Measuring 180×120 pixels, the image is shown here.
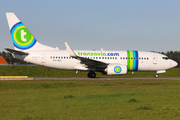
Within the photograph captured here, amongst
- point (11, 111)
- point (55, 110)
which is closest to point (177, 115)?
point (55, 110)

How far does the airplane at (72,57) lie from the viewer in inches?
1260

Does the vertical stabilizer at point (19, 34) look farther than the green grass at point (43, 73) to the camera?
No

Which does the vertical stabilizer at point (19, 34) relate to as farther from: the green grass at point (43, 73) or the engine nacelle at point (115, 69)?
the green grass at point (43, 73)

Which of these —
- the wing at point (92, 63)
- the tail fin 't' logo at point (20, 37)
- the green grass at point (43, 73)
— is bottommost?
the green grass at point (43, 73)

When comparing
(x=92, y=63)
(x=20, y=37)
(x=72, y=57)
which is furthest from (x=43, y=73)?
(x=92, y=63)

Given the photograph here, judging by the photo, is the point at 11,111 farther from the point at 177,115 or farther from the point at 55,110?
the point at 177,115

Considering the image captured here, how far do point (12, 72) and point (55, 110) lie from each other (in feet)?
132

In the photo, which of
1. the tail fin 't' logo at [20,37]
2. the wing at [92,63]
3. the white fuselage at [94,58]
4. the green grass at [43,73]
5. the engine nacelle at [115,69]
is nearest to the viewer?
the wing at [92,63]

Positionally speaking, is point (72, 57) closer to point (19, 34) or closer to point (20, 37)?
point (20, 37)

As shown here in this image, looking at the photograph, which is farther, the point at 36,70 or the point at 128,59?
the point at 36,70

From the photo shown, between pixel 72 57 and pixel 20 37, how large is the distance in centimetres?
768

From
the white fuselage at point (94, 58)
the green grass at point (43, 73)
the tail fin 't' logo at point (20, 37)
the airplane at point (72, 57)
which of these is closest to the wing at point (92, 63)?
the airplane at point (72, 57)

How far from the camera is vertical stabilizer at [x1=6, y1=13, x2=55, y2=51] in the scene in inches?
1289

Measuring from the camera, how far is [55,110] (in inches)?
384
